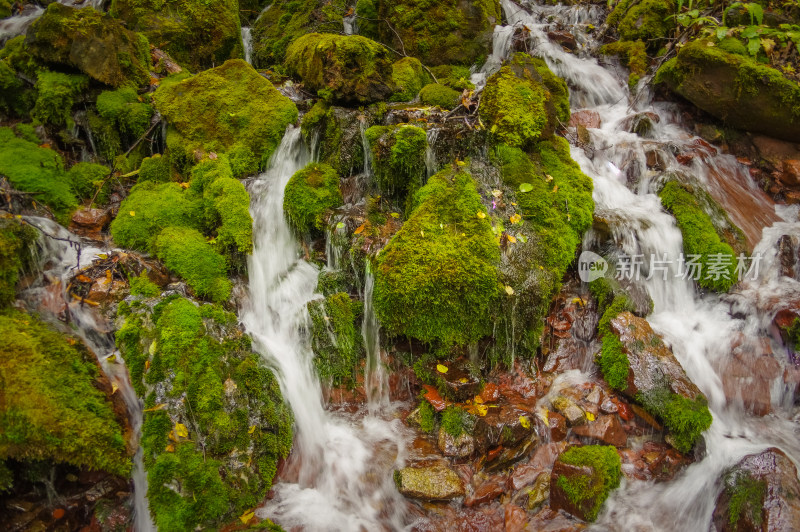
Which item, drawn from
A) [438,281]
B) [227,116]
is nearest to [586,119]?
[438,281]

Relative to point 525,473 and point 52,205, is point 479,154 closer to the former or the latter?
point 525,473

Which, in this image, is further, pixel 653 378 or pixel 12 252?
pixel 653 378

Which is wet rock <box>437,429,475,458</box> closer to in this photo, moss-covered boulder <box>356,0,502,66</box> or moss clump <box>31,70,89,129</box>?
moss clump <box>31,70,89,129</box>

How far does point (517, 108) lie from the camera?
5863 mm

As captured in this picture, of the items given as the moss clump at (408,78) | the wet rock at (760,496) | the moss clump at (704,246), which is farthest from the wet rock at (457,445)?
the moss clump at (408,78)

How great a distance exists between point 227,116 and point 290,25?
15.3 feet

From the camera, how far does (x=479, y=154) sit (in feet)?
19.0

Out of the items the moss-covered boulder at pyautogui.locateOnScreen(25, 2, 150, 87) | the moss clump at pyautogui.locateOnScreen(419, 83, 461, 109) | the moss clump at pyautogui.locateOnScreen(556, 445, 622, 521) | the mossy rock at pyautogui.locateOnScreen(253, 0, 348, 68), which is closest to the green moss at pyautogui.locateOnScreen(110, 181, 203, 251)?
the moss-covered boulder at pyautogui.locateOnScreen(25, 2, 150, 87)

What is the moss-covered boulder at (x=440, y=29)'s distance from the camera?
8.85 metres

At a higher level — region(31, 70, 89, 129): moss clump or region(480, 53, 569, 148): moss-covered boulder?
region(480, 53, 569, 148): moss-covered boulder

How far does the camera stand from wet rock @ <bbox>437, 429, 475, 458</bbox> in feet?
14.4

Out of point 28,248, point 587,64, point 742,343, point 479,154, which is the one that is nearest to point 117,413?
point 28,248

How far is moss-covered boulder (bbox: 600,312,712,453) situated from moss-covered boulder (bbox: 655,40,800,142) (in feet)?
16.0

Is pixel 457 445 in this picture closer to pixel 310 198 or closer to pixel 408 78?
pixel 310 198
